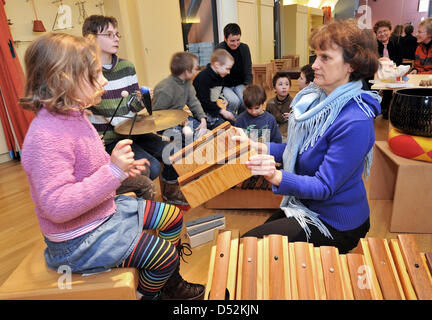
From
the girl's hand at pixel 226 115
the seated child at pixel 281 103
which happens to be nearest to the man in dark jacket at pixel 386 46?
the seated child at pixel 281 103

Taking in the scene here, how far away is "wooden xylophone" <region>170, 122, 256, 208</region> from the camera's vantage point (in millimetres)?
1026

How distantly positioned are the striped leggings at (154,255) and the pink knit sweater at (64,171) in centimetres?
20

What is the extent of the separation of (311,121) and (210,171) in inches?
21.0

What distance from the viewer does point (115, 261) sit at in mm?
1077

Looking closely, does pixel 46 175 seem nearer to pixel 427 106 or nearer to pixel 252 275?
pixel 252 275

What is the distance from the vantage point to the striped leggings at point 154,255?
113cm

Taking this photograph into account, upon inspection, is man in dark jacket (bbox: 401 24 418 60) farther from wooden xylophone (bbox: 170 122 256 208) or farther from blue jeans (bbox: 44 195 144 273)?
blue jeans (bbox: 44 195 144 273)

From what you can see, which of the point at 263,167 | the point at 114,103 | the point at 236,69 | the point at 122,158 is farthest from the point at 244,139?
the point at 236,69

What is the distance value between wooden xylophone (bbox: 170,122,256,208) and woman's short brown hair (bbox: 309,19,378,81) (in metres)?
0.53

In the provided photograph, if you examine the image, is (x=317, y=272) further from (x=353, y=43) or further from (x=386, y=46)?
(x=386, y=46)

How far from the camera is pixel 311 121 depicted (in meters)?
1.32

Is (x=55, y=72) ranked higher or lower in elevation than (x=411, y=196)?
higher
